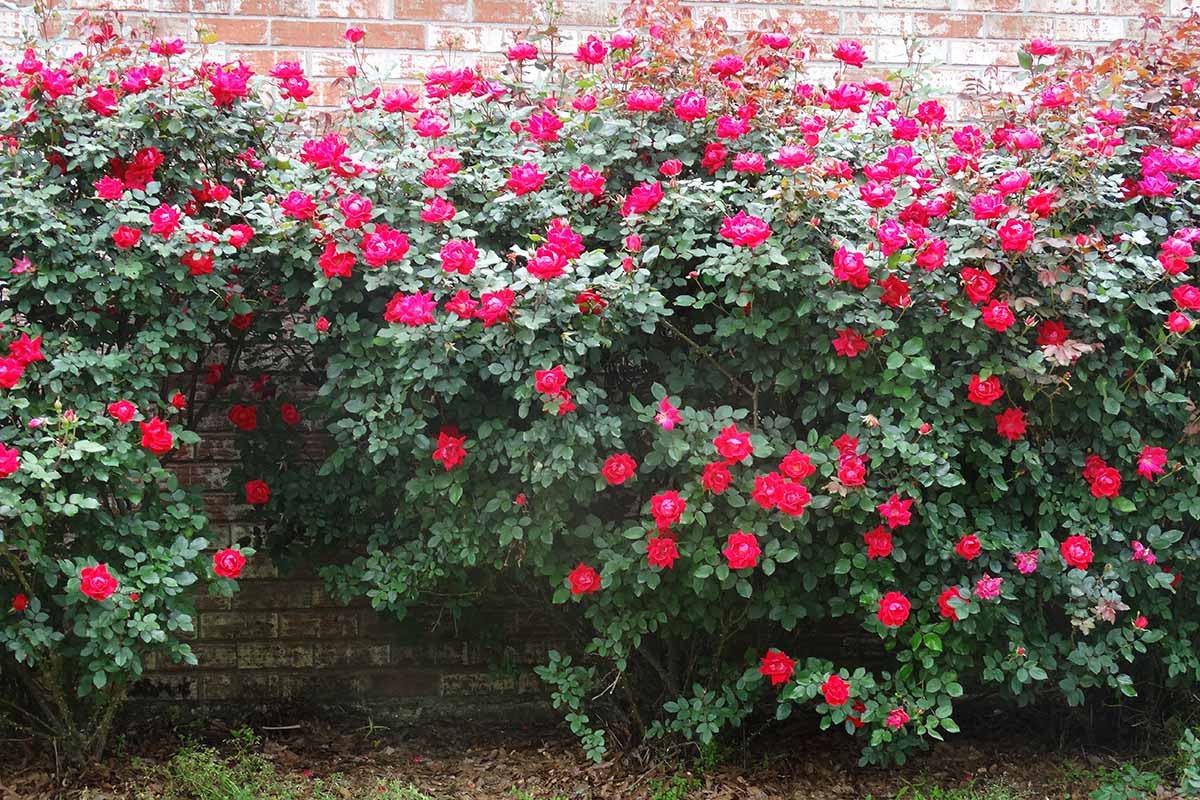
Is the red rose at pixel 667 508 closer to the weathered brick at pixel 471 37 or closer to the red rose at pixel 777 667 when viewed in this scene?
the red rose at pixel 777 667

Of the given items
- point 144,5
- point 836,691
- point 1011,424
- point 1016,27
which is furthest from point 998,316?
point 144,5

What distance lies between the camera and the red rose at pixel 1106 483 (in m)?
2.55

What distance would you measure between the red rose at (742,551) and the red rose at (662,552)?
0.13 metres

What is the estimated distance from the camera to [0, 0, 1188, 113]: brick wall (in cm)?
346

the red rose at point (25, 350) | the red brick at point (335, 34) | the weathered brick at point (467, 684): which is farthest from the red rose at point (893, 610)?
the red brick at point (335, 34)

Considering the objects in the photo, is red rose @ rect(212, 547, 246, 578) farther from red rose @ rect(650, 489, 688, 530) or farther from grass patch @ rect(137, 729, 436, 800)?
red rose @ rect(650, 489, 688, 530)

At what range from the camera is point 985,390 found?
95.8 inches

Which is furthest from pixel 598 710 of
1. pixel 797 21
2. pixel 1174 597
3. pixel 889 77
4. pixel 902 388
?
pixel 797 21

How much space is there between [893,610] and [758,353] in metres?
0.66

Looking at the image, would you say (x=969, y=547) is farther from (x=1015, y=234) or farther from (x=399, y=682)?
(x=399, y=682)

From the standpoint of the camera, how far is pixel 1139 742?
2973mm

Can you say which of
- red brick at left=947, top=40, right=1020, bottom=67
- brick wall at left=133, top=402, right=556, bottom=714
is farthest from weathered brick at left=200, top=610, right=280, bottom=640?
red brick at left=947, top=40, right=1020, bottom=67

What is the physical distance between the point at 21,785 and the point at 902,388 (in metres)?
2.35

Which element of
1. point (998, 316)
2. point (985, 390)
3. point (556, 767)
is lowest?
point (556, 767)
